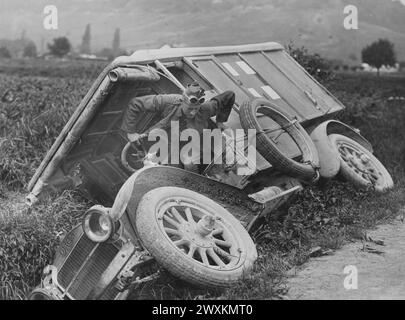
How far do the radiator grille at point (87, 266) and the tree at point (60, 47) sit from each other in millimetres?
14057

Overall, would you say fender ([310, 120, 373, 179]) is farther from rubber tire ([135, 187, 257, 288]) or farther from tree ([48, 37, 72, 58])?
tree ([48, 37, 72, 58])

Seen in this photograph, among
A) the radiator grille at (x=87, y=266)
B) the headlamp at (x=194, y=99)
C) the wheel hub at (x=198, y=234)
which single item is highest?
the headlamp at (x=194, y=99)

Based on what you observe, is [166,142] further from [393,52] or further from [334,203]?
[393,52]

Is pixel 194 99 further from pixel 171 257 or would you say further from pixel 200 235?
pixel 171 257

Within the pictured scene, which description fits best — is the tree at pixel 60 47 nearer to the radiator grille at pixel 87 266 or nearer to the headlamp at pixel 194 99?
the headlamp at pixel 194 99

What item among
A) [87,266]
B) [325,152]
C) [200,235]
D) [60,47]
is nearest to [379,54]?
[325,152]

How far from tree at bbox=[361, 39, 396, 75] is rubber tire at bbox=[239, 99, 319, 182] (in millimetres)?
6695

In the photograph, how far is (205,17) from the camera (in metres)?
10.7

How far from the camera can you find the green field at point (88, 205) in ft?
19.2

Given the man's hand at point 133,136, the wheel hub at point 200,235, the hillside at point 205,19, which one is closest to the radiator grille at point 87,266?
the wheel hub at point 200,235

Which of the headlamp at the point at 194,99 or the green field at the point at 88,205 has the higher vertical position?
the headlamp at the point at 194,99

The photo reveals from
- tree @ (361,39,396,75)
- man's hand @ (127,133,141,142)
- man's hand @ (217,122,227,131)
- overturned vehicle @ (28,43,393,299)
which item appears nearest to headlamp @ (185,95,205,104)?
man's hand @ (217,122,227,131)

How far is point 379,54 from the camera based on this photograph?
597 inches
